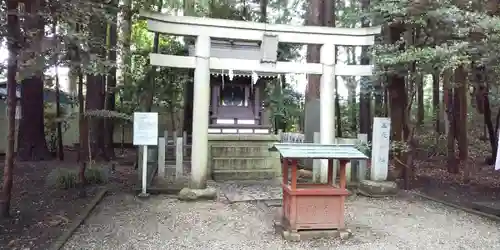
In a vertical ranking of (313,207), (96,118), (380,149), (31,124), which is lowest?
(313,207)

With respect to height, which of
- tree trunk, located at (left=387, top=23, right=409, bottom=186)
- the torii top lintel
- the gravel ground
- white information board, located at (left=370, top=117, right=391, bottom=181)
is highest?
the torii top lintel

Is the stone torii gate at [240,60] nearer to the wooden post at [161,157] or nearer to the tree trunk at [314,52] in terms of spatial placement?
the wooden post at [161,157]

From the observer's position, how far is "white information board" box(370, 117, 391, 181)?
27.5 ft

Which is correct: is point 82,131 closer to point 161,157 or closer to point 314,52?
point 161,157

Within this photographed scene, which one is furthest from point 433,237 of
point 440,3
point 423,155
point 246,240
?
point 423,155

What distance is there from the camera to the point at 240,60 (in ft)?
25.2

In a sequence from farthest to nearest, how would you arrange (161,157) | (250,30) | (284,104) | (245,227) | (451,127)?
(284,104), (451,127), (161,157), (250,30), (245,227)

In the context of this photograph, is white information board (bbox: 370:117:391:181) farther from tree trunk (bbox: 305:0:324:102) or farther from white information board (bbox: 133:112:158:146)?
white information board (bbox: 133:112:158:146)

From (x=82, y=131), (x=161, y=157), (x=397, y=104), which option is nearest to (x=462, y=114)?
(x=397, y=104)

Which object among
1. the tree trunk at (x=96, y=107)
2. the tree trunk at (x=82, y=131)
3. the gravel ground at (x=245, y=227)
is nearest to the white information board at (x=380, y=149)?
the gravel ground at (x=245, y=227)

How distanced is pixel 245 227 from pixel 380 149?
12.8 ft

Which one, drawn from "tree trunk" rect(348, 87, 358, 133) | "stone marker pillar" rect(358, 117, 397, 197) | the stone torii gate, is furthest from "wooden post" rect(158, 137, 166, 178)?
"tree trunk" rect(348, 87, 358, 133)

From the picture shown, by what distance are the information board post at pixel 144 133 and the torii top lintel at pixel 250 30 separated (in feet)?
5.72

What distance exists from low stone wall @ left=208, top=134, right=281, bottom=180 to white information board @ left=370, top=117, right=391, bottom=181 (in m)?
2.88
